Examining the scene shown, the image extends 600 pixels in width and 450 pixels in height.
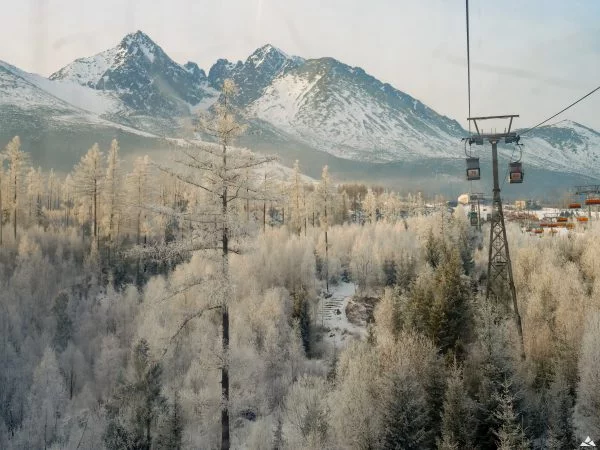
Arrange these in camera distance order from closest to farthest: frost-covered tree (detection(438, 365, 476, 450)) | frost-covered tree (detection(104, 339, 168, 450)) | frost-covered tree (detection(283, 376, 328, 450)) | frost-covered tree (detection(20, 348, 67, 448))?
frost-covered tree (detection(438, 365, 476, 450)), frost-covered tree (detection(283, 376, 328, 450)), frost-covered tree (detection(104, 339, 168, 450)), frost-covered tree (detection(20, 348, 67, 448))

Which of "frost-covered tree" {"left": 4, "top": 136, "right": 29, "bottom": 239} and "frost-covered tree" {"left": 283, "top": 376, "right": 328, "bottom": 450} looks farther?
"frost-covered tree" {"left": 4, "top": 136, "right": 29, "bottom": 239}

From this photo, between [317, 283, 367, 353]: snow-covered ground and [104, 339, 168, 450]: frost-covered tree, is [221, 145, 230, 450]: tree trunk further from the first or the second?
[317, 283, 367, 353]: snow-covered ground

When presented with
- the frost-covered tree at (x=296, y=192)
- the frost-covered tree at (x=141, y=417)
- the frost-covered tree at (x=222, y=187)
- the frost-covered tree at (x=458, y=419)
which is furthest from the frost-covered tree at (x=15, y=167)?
the frost-covered tree at (x=458, y=419)

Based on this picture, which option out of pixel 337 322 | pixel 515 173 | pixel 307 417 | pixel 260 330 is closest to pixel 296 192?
pixel 337 322

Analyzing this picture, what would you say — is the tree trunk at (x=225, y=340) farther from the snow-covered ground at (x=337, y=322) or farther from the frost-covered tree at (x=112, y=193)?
the frost-covered tree at (x=112, y=193)

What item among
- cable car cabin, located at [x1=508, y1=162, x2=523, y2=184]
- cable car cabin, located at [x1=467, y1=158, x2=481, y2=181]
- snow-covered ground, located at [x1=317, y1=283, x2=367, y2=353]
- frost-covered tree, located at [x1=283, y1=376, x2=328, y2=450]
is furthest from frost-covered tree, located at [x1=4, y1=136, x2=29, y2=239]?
cable car cabin, located at [x1=508, y1=162, x2=523, y2=184]

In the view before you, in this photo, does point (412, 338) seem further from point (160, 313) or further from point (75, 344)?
point (75, 344)
